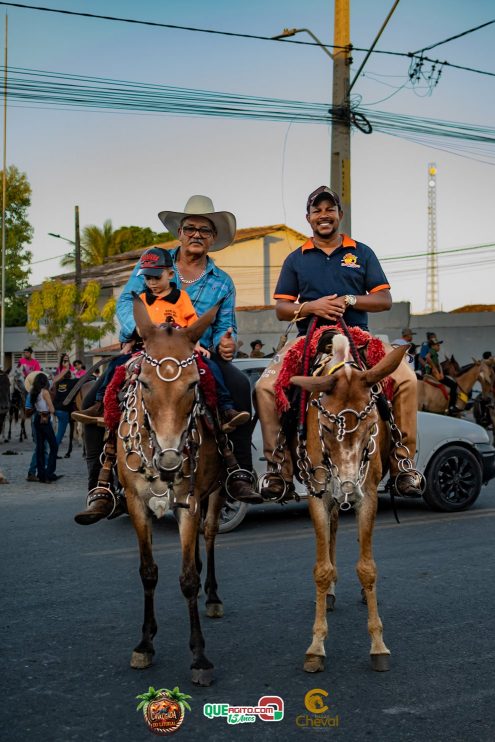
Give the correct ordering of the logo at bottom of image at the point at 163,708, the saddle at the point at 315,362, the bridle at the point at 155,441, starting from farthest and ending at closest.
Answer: the saddle at the point at 315,362
the bridle at the point at 155,441
the logo at bottom of image at the point at 163,708

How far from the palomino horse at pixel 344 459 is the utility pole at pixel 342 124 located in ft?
44.0

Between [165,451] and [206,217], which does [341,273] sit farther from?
[165,451]

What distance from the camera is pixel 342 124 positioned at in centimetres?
1844

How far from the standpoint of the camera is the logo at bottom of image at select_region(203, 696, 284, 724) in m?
4.52

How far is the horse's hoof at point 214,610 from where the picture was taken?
255 inches

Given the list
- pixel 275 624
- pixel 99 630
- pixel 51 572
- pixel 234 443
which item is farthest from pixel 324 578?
pixel 51 572

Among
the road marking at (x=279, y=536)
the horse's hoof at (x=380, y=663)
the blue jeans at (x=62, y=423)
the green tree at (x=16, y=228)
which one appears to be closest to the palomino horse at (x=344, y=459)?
the horse's hoof at (x=380, y=663)

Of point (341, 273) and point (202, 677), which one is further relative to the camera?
point (341, 273)

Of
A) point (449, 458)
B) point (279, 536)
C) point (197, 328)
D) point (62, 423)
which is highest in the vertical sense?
point (197, 328)

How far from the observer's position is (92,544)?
30.6ft

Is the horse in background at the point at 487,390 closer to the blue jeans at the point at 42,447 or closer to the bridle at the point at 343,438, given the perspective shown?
the blue jeans at the point at 42,447

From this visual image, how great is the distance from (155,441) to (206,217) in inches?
94.0

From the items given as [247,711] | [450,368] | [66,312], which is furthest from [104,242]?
[247,711]

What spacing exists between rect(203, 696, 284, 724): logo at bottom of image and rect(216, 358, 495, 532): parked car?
244 inches
